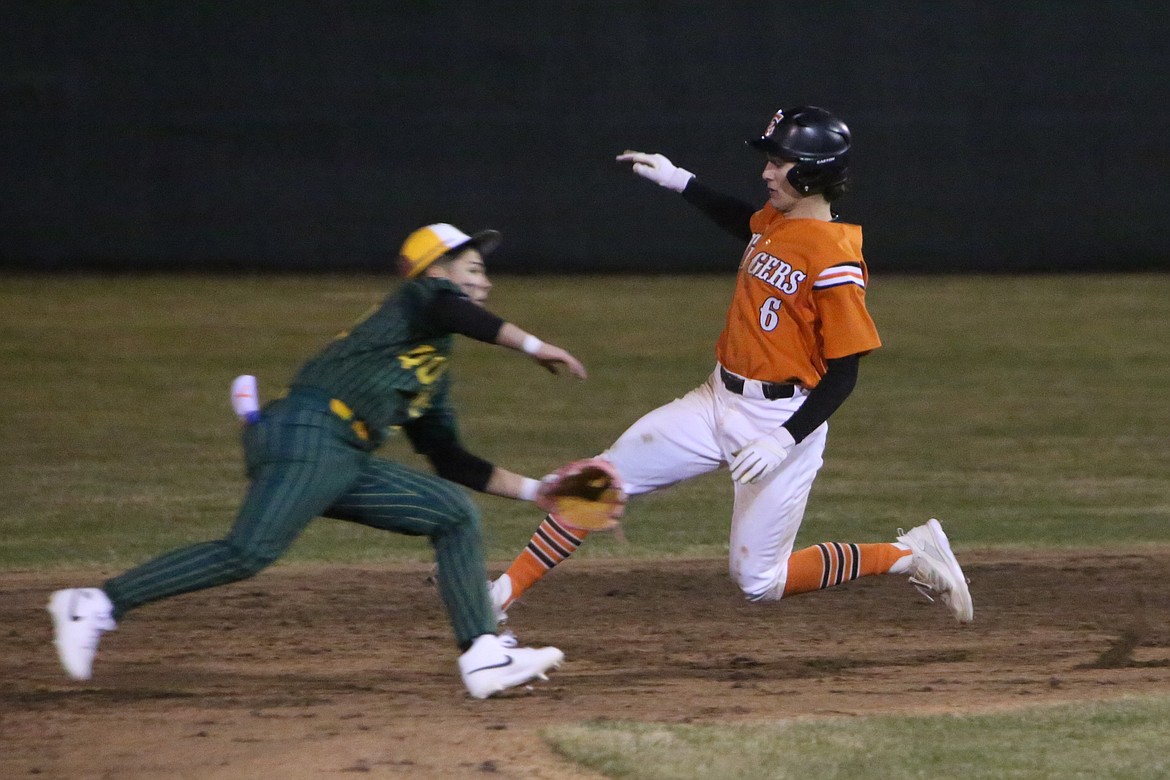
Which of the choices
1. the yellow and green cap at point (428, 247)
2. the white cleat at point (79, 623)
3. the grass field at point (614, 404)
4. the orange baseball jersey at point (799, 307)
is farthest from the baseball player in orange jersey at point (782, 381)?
the grass field at point (614, 404)

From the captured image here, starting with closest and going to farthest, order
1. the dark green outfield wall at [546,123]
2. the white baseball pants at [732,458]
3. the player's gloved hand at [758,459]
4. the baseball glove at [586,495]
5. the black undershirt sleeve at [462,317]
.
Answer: the black undershirt sleeve at [462,317]
the player's gloved hand at [758,459]
the baseball glove at [586,495]
the white baseball pants at [732,458]
the dark green outfield wall at [546,123]

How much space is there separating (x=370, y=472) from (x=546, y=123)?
42.6 feet

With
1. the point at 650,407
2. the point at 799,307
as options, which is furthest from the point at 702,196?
the point at 650,407

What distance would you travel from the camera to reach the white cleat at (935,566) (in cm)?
550

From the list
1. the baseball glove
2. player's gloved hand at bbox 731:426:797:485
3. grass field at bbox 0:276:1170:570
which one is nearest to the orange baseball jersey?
player's gloved hand at bbox 731:426:797:485

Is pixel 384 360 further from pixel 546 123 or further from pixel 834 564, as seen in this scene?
pixel 546 123

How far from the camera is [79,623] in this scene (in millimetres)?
4461

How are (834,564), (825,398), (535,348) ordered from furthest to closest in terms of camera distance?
(834,564)
(825,398)
(535,348)

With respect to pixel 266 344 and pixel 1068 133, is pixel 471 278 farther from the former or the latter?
pixel 1068 133

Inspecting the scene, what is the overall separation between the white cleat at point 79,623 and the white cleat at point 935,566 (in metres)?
2.66

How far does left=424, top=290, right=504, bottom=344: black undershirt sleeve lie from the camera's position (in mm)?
4391

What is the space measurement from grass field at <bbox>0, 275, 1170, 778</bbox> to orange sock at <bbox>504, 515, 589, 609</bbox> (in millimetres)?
1012

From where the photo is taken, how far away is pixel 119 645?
5527mm

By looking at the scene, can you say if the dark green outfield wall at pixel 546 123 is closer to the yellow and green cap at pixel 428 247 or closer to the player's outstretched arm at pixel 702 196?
the player's outstretched arm at pixel 702 196
